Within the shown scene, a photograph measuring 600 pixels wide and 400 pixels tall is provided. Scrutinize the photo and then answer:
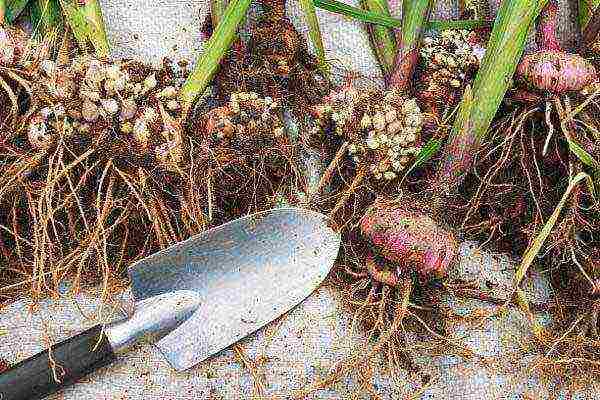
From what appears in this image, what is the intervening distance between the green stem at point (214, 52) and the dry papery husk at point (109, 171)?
0.10 feet

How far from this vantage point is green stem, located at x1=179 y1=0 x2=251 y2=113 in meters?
1.04

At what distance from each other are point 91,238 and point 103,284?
0.07 metres

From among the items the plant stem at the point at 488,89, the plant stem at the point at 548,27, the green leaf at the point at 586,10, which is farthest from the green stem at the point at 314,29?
the green leaf at the point at 586,10

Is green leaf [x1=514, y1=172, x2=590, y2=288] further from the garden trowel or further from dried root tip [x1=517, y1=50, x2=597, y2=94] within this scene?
the garden trowel

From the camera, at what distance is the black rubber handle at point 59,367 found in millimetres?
879

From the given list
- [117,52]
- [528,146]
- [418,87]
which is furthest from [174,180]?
[528,146]

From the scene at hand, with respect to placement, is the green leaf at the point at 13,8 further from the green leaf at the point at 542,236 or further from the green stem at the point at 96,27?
the green leaf at the point at 542,236

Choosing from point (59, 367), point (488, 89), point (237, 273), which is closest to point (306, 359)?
point (237, 273)

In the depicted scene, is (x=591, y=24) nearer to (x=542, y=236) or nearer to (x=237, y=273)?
(x=542, y=236)

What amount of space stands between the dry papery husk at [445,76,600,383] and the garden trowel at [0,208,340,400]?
22 cm

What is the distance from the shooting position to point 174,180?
1.03m

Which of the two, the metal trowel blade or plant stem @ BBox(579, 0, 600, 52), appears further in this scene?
plant stem @ BBox(579, 0, 600, 52)

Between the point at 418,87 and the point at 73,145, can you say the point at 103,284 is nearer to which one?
the point at 73,145

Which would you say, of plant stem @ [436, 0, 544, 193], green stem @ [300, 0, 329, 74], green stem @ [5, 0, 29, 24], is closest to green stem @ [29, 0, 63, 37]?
green stem @ [5, 0, 29, 24]
